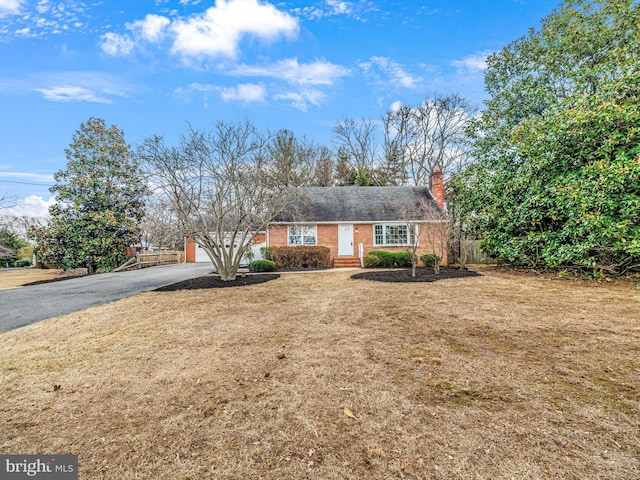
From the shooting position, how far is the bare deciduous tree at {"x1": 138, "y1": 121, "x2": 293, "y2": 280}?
9711 millimetres

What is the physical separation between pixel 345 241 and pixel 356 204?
270cm

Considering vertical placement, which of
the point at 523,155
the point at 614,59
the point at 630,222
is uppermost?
the point at 614,59

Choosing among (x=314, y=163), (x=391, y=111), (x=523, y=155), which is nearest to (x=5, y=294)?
(x=523, y=155)

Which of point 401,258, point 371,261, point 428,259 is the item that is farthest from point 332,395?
point 428,259

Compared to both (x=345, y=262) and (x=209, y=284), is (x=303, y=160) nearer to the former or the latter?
(x=345, y=262)

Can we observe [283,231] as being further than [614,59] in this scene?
Yes

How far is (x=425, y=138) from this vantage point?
88.6 feet

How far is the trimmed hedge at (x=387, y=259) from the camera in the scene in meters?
15.8

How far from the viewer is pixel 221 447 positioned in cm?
218

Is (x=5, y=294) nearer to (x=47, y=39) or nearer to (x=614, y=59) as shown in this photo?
(x=47, y=39)

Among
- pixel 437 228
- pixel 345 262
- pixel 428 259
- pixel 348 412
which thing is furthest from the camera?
pixel 345 262

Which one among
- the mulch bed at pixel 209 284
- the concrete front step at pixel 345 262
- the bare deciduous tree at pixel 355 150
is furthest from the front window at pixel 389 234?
the bare deciduous tree at pixel 355 150

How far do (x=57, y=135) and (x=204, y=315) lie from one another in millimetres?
17771

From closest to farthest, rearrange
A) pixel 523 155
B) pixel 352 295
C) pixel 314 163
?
pixel 352 295 < pixel 523 155 < pixel 314 163
